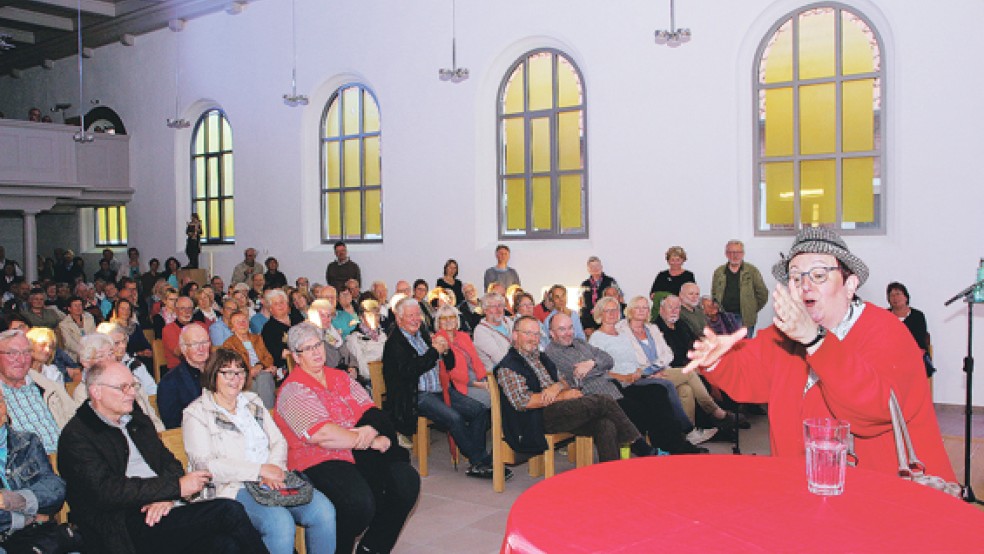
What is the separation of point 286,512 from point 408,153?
9.17 metres

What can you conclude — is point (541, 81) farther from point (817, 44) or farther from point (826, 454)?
point (826, 454)

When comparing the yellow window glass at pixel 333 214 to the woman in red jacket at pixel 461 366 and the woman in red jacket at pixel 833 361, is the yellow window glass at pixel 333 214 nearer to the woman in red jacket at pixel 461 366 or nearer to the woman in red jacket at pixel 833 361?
the woman in red jacket at pixel 461 366

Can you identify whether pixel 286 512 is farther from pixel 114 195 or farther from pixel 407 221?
pixel 114 195

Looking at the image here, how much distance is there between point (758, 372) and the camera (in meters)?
2.82

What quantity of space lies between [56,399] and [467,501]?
8.02ft

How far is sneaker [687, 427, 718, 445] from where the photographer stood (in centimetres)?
688

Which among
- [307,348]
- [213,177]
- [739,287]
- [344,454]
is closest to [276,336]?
[307,348]

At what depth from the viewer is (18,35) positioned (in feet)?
58.3

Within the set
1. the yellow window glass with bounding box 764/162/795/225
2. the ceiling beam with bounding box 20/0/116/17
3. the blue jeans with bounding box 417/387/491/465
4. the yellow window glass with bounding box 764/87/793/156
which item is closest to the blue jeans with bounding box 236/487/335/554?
the blue jeans with bounding box 417/387/491/465

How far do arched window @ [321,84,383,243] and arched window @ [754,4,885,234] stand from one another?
5.84m

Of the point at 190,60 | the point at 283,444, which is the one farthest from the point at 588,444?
the point at 190,60

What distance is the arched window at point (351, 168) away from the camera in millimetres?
13602

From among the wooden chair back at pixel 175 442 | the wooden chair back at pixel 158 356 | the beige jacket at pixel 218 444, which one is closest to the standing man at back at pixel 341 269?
the wooden chair back at pixel 158 356

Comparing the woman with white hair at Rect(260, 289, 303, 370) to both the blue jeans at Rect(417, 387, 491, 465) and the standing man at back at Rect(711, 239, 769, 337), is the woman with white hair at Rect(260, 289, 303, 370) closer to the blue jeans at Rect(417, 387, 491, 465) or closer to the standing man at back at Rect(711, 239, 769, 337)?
the blue jeans at Rect(417, 387, 491, 465)
